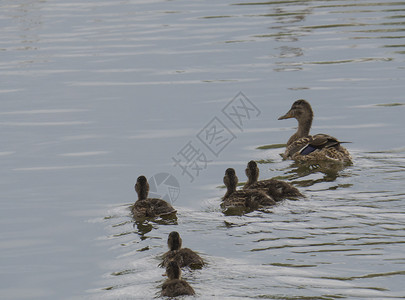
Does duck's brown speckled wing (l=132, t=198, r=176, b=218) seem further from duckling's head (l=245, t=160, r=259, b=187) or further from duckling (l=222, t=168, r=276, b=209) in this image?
duckling's head (l=245, t=160, r=259, b=187)

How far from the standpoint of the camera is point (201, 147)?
46.1 feet

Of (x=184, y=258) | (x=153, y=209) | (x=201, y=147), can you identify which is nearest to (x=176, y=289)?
(x=184, y=258)

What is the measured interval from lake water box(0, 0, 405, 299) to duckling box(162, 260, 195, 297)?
0.20m

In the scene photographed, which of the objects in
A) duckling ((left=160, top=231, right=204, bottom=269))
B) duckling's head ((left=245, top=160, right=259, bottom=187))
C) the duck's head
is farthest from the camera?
the duck's head

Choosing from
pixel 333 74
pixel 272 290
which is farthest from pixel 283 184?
pixel 333 74

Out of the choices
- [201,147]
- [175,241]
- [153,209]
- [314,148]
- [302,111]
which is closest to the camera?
[175,241]

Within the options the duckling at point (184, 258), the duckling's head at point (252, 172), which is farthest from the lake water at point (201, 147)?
the duckling's head at point (252, 172)

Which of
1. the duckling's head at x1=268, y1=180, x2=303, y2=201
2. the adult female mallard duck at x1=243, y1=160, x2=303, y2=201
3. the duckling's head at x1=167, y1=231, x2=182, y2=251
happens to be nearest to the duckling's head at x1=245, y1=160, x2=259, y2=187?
the adult female mallard duck at x1=243, y1=160, x2=303, y2=201

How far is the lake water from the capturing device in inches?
347

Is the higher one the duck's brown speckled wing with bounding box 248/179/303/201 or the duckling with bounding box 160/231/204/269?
the duck's brown speckled wing with bounding box 248/179/303/201

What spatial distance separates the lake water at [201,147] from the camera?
8812 mm

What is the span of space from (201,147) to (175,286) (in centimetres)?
625

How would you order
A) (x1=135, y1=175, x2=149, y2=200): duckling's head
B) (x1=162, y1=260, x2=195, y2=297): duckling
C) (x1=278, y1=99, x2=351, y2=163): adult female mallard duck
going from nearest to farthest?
(x1=162, y1=260, x2=195, y2=297): duckling, (x1=135, y1=175, x2=149, y2=200): duckling's head, (x1=278, y1=99, x2=351, y2=163): adult female mallard duck

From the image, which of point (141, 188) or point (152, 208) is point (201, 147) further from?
point (152, 208)
